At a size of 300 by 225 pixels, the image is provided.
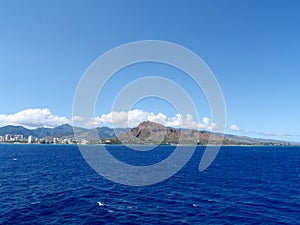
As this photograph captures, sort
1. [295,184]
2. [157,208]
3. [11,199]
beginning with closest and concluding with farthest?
[157,208] → [11,199] → [295,184]

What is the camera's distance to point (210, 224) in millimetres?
57500

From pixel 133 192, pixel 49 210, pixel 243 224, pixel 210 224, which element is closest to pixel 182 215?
pixel 210 224

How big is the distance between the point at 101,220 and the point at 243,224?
35805 mm

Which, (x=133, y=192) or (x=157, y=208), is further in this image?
(x=133, y=192)

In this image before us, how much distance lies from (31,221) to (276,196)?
83324 millimetres

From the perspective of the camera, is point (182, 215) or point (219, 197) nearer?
point (182, 215)

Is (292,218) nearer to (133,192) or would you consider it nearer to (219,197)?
(219,197)

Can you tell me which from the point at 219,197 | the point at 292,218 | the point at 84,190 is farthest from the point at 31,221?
the point at 292,218

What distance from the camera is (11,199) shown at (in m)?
76.1

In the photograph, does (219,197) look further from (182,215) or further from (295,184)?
(295,184)

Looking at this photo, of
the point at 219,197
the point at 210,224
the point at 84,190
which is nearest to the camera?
the point at 210,224

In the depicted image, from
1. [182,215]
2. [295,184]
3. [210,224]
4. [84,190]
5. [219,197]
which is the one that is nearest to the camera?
[210,224]

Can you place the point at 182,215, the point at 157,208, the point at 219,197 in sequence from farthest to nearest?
the point at 219,197, the point at 157,208, the point at 182,215

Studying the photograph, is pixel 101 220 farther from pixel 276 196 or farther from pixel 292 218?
pixel 276 196
